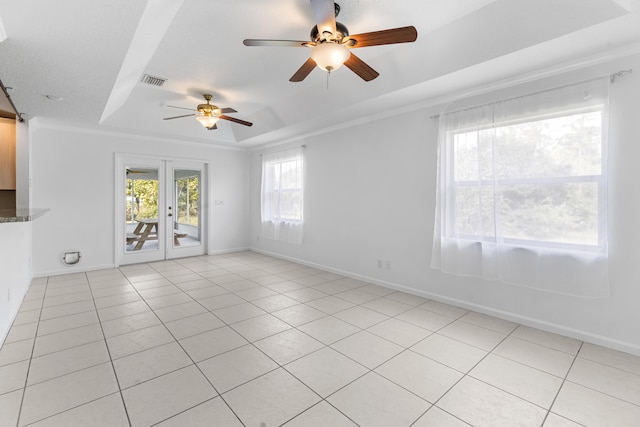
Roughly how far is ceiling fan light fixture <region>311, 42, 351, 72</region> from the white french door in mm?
4928

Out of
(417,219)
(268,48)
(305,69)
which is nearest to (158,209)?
(268,48)

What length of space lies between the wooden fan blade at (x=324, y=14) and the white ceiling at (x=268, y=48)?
450 mm

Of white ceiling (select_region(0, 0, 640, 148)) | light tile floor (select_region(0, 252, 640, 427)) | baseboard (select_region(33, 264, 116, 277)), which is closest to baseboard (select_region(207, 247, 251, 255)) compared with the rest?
baseboard (select_region(33, 264, 116, 277))

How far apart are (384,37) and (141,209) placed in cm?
560

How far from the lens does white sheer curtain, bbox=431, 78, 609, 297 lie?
2.53 meters

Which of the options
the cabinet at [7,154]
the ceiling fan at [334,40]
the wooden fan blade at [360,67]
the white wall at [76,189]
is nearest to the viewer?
the ceiling fan at [334,40]

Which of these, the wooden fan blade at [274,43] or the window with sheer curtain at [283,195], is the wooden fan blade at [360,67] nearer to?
the wooden fan blade at [274,43]

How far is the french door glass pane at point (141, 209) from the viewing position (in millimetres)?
5629

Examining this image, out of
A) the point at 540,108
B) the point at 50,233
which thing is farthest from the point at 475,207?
the point at 50,233

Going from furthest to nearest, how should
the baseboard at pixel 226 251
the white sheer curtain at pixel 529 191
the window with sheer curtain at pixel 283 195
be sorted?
1. the baseboard at pixel 226 251
2. the window with sheer curtain at pixel 283 195
3. the white sheer curtain at pixel 529 191

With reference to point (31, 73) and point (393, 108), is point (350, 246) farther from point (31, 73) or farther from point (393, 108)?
point (31, 73)

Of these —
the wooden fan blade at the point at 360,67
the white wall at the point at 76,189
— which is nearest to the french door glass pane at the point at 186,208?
the white wall at the point at 76,189

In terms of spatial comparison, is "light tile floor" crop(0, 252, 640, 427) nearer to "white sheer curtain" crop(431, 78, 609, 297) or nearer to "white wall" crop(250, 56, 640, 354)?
Result: "white wall" crop(250, 56, 640, 354)

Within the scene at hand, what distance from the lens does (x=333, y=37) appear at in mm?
2150
